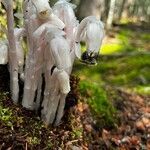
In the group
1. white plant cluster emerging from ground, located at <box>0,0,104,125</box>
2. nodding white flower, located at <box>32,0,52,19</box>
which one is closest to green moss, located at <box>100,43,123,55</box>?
white plant cluster emerging from ground, located at <box>0,0,104,125</box>

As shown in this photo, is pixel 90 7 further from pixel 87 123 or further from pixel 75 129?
pixel 75 129

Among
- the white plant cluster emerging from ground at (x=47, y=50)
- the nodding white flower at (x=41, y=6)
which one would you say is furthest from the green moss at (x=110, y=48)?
the nodding white flower at (x=41, y=6)

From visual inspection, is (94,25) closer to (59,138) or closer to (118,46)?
(59,138)

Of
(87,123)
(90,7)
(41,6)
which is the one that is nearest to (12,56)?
(41,6)

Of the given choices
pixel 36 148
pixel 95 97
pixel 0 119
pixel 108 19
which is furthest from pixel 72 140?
pixel 108 19

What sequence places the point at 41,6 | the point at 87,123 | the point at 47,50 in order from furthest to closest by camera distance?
1. the point at 87,123
2. the point at 47,50
3. the point at 41,6

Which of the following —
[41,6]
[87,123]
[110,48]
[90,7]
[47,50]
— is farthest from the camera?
[90,7]

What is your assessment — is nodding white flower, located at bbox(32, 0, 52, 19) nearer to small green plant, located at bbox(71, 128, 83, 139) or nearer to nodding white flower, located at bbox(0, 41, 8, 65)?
nodding white flower, located at bbox(0, 41, 8, 65)
